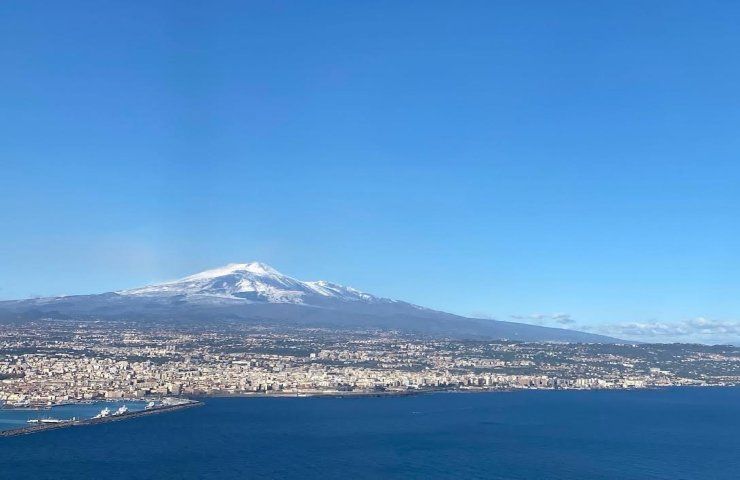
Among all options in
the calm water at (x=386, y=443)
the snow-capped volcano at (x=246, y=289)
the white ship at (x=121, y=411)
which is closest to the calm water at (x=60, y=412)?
the white ship at (x=121, y=411)

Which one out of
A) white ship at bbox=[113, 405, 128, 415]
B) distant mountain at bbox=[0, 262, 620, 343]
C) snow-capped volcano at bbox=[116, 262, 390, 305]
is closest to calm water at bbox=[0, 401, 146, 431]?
white ship at bbox=[113, 405, 128, 415]

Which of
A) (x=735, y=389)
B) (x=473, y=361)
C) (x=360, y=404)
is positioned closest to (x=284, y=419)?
(x=360, y=404)

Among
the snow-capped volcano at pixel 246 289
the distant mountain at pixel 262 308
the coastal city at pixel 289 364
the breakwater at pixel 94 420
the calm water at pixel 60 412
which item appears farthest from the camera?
the snow-capped volcano at pixel 246 289

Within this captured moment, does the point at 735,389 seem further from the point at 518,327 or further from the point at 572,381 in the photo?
the point at 518,327

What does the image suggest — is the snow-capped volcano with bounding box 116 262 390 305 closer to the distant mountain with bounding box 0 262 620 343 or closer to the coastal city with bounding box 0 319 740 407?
the distant mountain with bounding box 0 262 620 343

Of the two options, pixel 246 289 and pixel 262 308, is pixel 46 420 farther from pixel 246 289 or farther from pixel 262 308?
pixel 246 289

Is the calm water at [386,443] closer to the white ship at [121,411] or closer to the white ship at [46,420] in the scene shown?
the white ship at [121,411]
